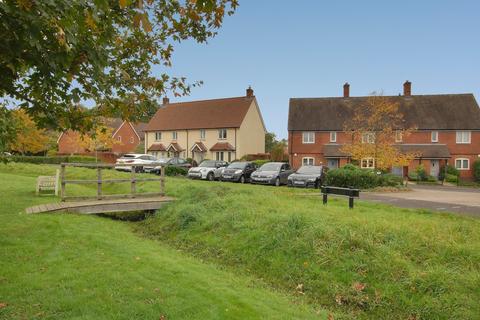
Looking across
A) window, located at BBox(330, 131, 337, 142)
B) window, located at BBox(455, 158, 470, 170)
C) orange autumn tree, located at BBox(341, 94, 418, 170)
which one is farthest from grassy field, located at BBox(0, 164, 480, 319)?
window, located at BBox(455, 158, 470, 170)

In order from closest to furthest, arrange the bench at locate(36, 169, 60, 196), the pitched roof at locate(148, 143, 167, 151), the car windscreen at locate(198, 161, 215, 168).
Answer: the bench at locate(36, 169, 60, 196), the car windscreen at locate(198, 161, 215, 168), the pitched roof at locate(148, 143, 167, 151)

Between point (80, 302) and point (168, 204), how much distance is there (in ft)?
29.9

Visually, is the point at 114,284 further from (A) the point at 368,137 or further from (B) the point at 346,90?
(B) the point at 346,90

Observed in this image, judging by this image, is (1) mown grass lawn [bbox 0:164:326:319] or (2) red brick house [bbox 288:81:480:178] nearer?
(1) mown grass lawn [bbox 0:164:326:319]

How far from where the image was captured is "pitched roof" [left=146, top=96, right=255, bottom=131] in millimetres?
52094

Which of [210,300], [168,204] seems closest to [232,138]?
[168,204]

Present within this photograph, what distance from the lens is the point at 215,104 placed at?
56.4 metres

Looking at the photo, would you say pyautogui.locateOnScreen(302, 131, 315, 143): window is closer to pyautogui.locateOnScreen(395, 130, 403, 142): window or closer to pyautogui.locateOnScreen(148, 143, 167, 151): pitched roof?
pyautogui.locateOnScreen(395, 130, 403, 142): window

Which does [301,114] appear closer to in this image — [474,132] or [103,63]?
[474,132]

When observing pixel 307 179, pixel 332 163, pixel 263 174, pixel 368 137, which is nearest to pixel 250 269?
pixel 307 179

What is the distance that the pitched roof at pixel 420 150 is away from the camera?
139ft

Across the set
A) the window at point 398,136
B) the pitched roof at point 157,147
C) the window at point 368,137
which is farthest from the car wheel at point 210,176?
the pitched roof at point 157,147

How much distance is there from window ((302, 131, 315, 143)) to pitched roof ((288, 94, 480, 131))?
→ 600 mm

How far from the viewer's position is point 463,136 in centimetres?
4381
